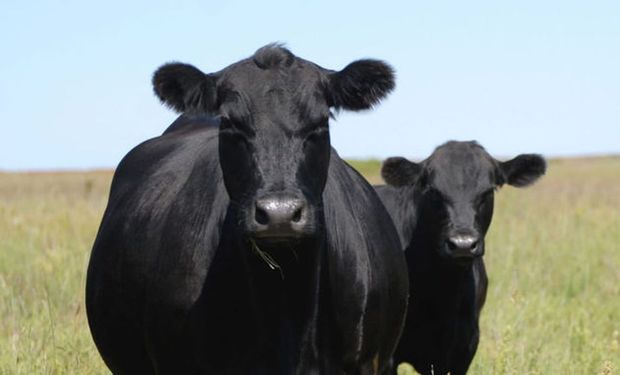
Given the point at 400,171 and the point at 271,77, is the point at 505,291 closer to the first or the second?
the point at 400,171

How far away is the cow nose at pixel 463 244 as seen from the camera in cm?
751

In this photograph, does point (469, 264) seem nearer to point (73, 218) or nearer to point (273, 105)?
point (273, 105)

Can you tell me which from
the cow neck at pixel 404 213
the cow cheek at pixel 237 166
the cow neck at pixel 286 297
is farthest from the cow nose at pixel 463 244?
the cow cheek at pixel 237 166

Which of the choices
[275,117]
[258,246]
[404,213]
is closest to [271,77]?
[275,117]

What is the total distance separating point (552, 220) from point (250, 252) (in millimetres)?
12537

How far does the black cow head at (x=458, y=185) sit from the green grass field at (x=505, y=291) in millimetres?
726

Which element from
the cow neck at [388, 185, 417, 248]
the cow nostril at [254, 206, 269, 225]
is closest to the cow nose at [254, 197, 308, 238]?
the cow nostril at [254, 206, 269, 225]

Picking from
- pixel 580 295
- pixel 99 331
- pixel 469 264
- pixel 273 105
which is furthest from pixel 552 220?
pixel 273 105

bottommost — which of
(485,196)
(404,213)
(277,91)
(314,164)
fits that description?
(404,213)

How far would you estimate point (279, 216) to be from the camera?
3822 mm

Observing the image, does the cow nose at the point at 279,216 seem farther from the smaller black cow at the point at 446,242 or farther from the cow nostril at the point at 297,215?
the smaller black cow at the point at 446,242

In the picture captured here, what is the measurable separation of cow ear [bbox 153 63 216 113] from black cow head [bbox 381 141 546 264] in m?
3.35

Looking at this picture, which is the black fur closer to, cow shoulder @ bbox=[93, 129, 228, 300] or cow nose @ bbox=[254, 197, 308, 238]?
cow shoulder @ bbox=[93, 129, 228, 300]

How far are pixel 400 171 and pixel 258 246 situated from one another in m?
4.53
